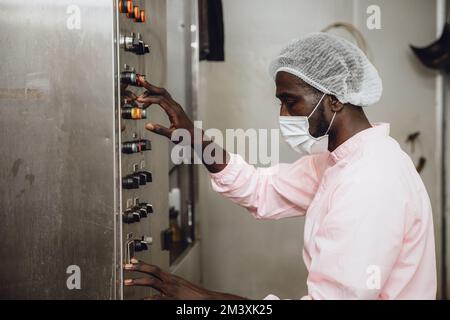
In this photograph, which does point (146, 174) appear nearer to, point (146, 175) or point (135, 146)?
point (146, 175)

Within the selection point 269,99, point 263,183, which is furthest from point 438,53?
point 263,183

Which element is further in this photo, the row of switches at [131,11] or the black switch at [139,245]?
the black switch at [139,245]

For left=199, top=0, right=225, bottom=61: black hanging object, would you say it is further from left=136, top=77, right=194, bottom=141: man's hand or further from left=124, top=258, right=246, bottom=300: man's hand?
left=124, top=258, right=246, bottom=300: man's hand

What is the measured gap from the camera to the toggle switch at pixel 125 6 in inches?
52.2

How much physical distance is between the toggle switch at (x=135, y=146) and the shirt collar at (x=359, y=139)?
Answer: 548 millimetres

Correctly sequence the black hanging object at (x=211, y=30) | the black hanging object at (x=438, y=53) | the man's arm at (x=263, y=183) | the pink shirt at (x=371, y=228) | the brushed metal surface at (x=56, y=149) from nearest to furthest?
the pink shirt at (x=371, y=228) → the brushed metal surface at (x=56, y=149) → the man's arm at (x=263, y=183) → the black hanging object at (x=211, y=30) → the black hanging object at (x=438, y=53)

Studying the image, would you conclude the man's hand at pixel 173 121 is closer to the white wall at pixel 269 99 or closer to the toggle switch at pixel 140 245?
the toggle switch at pixel 140 245

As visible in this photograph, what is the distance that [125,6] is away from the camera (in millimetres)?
1335

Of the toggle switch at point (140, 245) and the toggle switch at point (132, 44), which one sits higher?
Result: the toggle switch at point (132, 44)

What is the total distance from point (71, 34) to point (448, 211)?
98.4 inches

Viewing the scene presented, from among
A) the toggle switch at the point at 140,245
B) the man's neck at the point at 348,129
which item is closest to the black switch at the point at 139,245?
the toggle switch at the point at 140,245

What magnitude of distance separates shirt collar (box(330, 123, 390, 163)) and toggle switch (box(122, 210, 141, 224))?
1.94ft
